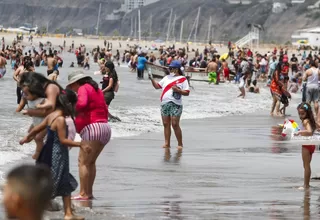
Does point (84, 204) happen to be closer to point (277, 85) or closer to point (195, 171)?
point (195, 171)

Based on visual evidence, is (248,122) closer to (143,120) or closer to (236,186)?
(143,120)

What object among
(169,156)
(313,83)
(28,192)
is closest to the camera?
(28,192)

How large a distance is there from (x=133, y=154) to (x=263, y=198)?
4.40 meters

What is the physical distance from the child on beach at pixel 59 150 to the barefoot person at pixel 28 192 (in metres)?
3.89

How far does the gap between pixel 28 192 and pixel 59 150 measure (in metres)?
4.03

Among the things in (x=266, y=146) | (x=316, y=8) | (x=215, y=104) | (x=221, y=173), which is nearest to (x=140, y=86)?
(x=215, y=104)

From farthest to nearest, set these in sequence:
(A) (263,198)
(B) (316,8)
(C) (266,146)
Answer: (B) (316,8)
(C) (266,146)
(A) (263,198)

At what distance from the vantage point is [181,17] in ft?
621

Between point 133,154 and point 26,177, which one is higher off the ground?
point 26,177

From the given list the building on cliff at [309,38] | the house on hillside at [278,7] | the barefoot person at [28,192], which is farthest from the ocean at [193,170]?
the house on hillside at [278,7]

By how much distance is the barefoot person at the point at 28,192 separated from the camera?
3512mm

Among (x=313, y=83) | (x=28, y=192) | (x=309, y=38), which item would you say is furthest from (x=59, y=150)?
(x=309, y=38)

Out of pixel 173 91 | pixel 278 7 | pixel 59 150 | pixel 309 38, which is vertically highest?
pixel 59 150

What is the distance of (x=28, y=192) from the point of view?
3.51 m
